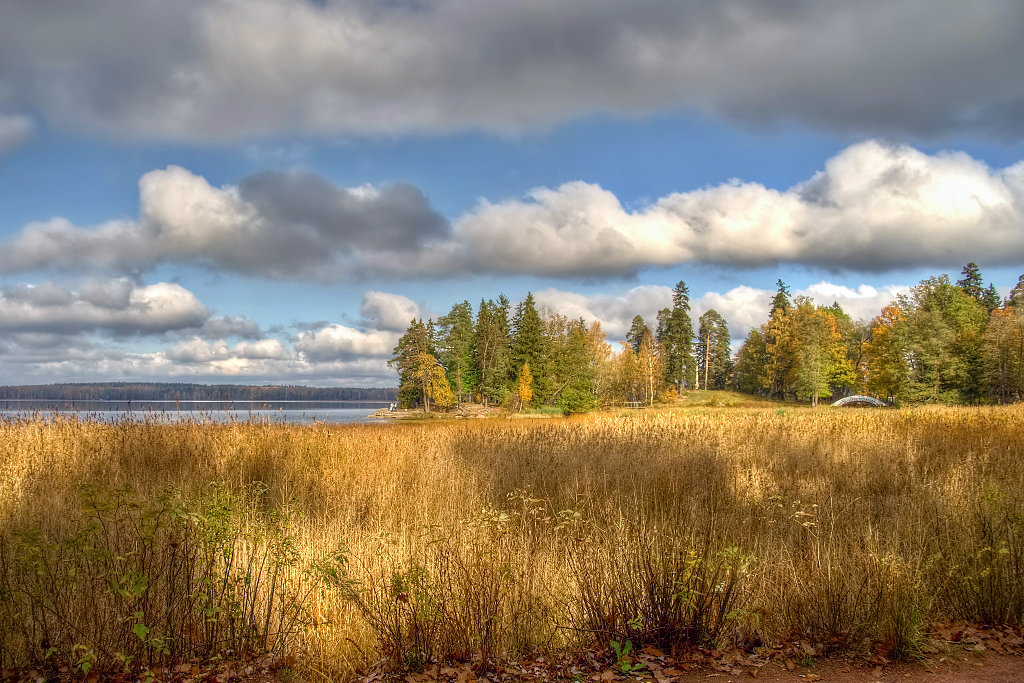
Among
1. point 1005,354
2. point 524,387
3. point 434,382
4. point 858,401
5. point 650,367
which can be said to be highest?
point 1005,354

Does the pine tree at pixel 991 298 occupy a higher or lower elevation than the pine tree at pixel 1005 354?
higher

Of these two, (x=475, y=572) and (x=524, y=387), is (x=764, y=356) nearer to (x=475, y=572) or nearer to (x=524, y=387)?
(x=524, y=387)

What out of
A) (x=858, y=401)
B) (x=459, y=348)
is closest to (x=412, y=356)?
(x=459, y=348)

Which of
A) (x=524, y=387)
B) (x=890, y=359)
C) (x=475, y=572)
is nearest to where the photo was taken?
(x=475, y=572)

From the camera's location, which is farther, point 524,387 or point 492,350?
point 492,350

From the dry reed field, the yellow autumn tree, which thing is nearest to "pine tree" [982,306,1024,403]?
the dry reed field

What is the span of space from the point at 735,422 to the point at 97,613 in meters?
18.6

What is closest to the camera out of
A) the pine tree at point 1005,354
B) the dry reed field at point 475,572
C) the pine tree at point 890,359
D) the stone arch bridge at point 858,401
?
the dry reed field at point 475,572

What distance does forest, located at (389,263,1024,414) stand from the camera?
4628cm

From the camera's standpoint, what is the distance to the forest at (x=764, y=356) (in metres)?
46.3

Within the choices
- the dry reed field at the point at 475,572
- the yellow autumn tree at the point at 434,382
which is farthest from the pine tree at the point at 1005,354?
the yellow autumn tree at the point at 434,382

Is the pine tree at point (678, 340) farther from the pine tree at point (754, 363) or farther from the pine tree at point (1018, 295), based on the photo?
the pine tree at point (1018, 295)

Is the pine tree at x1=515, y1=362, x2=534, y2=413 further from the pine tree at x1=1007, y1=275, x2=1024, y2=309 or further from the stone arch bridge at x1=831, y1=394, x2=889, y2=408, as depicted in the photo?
the pine tree at x1=1007, y1=275, x2=1024, y2=309

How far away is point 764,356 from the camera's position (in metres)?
74.4
